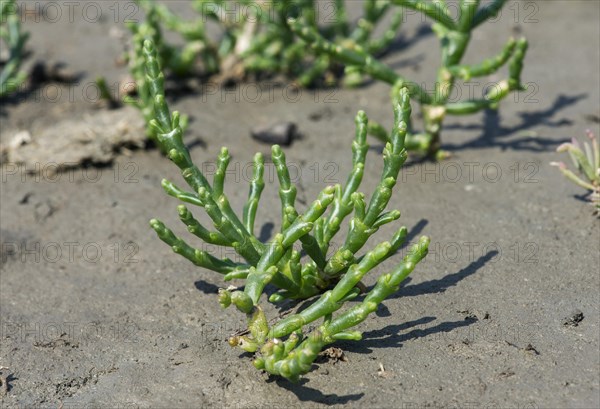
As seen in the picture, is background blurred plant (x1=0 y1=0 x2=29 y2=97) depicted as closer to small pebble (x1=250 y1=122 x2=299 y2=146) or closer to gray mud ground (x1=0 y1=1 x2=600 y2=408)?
gray mud ground (x1=0 y1=1 x2=600 y2=408)

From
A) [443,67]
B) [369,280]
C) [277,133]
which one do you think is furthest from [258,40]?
[369,280]

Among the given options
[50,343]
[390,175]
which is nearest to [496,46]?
[390,175]

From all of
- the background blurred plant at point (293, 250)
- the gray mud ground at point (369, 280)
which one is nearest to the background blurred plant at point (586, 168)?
the gray mud ground at point (369, 280)

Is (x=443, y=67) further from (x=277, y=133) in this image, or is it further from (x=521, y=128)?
(x=277, y=133)

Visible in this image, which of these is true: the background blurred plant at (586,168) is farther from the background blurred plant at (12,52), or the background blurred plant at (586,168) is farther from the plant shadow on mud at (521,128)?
the background blurred plant at (12,52)

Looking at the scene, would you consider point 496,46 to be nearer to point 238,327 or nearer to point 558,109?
point 558,109
